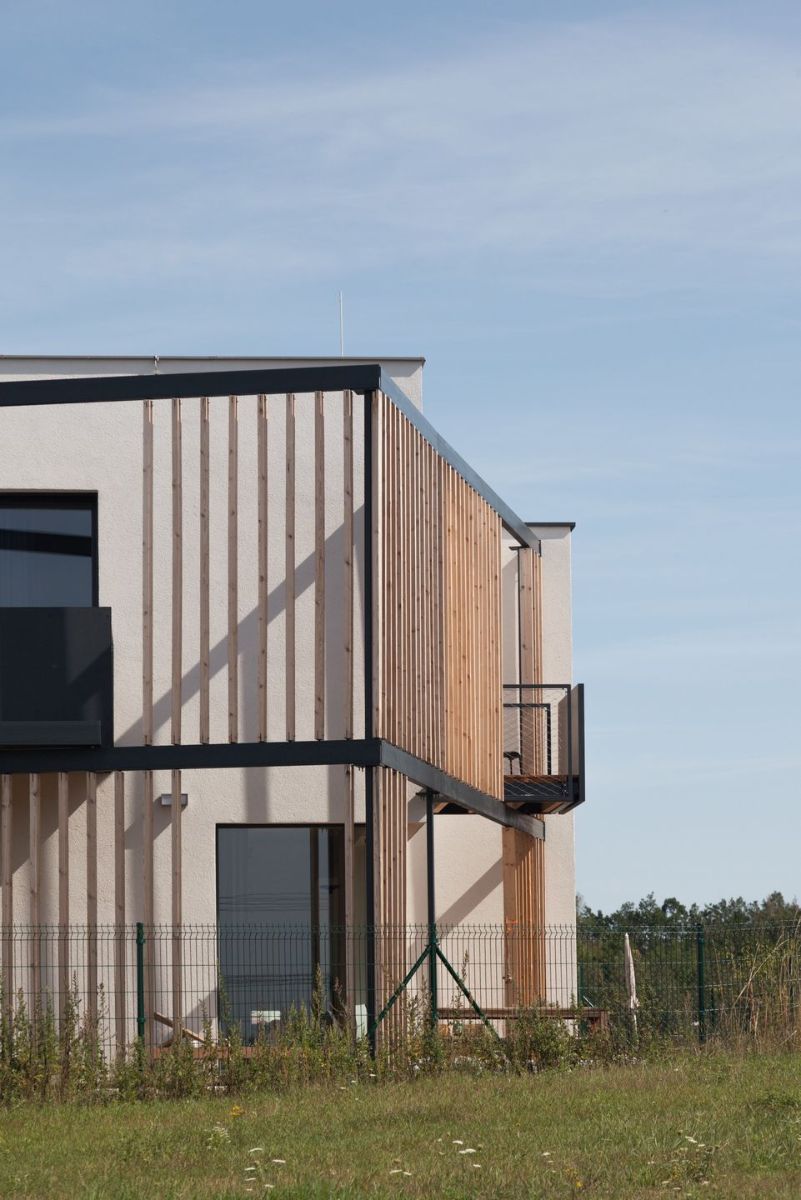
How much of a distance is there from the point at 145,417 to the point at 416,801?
6.27 meters

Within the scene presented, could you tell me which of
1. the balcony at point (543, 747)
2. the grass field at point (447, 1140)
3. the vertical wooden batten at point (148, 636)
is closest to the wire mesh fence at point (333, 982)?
the vertical wooden batten at point (148, 636)

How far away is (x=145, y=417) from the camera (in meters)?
18.5

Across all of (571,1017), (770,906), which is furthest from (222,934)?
(770,906)

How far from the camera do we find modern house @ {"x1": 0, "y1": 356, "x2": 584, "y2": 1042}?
17750 millimetres

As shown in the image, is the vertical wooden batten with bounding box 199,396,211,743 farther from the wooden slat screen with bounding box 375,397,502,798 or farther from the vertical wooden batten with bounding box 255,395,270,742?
the wooden slat screen with bounding box 375,397,502,798

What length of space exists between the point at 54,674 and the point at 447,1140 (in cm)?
891

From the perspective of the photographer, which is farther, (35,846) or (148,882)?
(35,846)

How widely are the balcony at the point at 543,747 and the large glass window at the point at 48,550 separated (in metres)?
5.69

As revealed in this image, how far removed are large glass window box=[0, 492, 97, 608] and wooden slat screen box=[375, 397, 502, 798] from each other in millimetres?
4255

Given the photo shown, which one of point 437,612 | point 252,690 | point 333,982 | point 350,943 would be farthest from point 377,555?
point 333,982

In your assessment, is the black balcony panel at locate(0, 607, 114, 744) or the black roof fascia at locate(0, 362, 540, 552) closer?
the black roof fascia at locate(0, 362, 540, 552)

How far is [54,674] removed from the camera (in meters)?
19.4

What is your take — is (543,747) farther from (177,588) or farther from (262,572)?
(177,588)

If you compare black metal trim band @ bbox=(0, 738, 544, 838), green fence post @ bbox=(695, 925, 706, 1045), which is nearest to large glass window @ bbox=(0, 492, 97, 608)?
black metal trim band @ bbox=(0, 738, 544, 838)
